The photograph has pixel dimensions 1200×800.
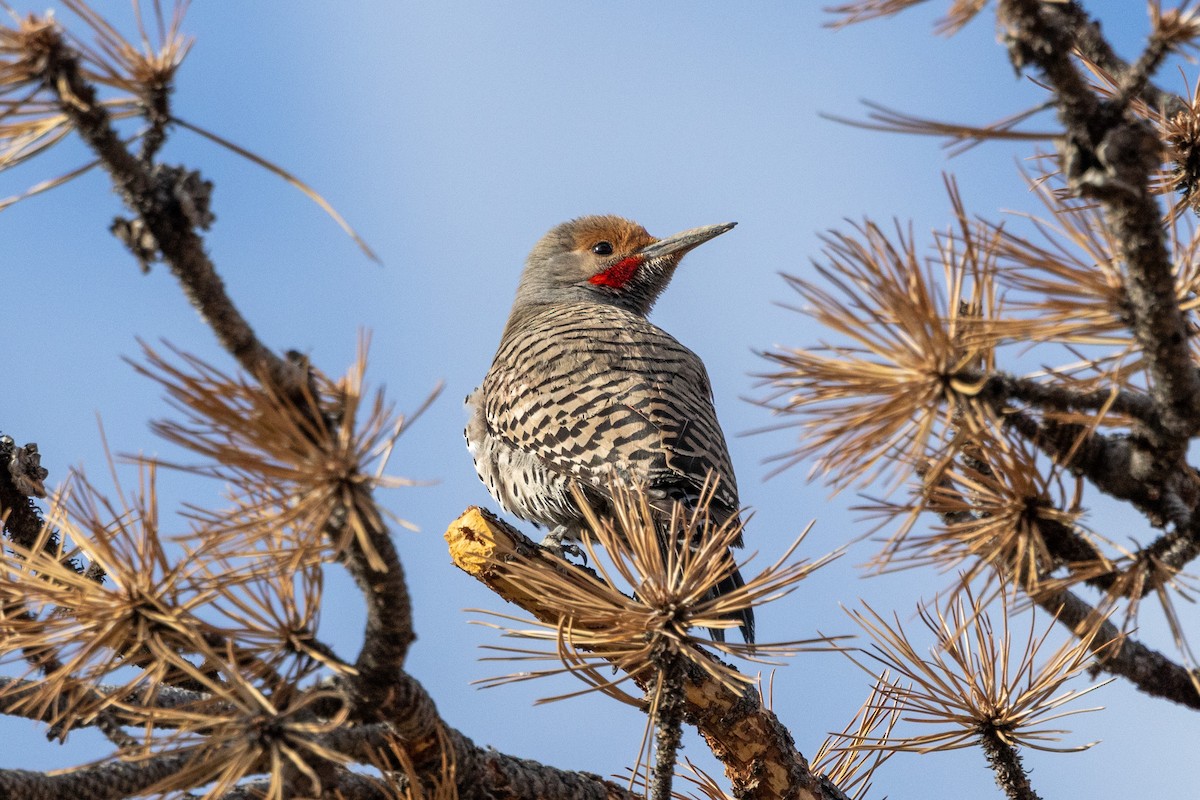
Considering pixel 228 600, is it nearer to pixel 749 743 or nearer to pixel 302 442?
pixel 302 442

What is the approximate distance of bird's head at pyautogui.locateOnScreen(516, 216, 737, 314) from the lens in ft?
24.1

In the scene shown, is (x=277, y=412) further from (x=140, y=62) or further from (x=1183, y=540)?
(x=1183, y=540)

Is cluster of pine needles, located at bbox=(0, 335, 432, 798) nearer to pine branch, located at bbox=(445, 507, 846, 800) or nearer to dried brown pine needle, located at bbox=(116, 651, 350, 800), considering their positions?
dried brown pine needle, located at bbox=(116, 651, 350, 800)

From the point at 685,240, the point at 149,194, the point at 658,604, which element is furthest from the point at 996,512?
the point at 685,240

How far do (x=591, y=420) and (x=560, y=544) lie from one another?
0.59 meters

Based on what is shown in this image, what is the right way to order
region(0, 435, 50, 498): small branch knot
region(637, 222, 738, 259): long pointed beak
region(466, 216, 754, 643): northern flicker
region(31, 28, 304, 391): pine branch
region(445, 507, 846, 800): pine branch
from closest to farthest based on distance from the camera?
region(31, 28, 304, 391): pine branch → region(0, 435, 50, 498): small branch knot → region(445, 507, 846, 800): pine branch → region(466, 216, 754, 643): northern flicker → region(637, 222, 738, 259): long pointed beak

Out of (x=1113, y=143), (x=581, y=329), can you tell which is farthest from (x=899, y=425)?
(x=581, y=329)

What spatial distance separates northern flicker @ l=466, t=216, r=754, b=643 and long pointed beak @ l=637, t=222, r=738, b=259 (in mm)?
814

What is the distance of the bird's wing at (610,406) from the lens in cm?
457

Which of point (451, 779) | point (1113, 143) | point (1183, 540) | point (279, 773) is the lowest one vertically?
point (279, 773)

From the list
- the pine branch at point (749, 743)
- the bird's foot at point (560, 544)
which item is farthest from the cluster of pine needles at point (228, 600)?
Answer: the bird's foot at point (560, 544)

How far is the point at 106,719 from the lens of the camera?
2598mm

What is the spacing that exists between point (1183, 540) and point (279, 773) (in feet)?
6.51

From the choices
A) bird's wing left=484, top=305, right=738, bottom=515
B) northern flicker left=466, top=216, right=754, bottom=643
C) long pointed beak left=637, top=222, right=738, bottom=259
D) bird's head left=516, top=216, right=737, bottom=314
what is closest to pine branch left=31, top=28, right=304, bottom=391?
bird's wing left=484, top=305, right=738, bottom=515
